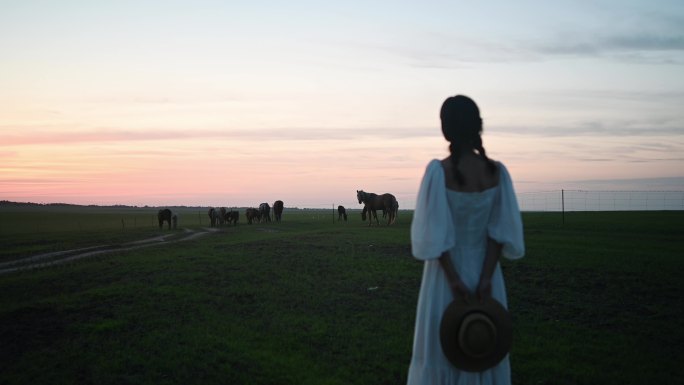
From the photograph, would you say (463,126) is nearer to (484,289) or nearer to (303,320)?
(484,289)

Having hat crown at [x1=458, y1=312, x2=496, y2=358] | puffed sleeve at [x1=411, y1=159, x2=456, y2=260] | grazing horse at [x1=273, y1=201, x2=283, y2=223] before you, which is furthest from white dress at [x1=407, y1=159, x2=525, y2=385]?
grazing horse at [x1=273, y1=201, x2=283, y2=223]

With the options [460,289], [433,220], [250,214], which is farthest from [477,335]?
[250,214]

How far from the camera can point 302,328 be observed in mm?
9008

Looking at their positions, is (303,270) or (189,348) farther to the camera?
(303,270)

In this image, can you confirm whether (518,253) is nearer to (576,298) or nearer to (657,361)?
(657,361)

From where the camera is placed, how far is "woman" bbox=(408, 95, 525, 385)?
357cm

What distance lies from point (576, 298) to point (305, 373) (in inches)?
278

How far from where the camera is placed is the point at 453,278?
3.54m

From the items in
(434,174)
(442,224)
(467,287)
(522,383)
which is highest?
(434,174)

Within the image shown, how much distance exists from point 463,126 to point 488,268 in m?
1.07

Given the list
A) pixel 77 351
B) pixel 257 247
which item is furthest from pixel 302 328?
pixel 257 247

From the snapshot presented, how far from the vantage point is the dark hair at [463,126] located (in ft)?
12.3

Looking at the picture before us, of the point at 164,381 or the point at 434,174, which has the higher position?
the point at 434,174

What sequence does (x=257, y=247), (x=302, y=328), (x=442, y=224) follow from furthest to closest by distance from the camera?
(x=257, y=247) → (x=302, y=328) → (x=442, y=224)
